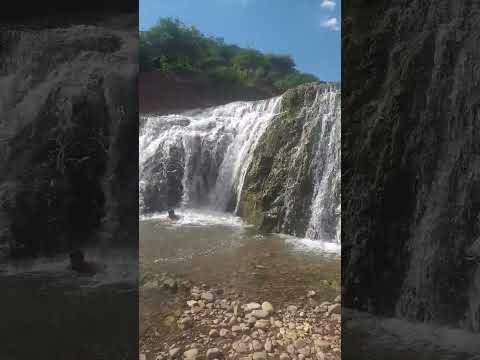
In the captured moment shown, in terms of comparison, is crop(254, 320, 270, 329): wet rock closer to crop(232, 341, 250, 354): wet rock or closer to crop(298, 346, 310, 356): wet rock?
crop(232, 341, 250, 354): wet rock

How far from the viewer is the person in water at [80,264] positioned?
59.6 inches

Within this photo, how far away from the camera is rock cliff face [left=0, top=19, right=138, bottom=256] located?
1.50 metres

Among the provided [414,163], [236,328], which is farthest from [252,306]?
[414,163]

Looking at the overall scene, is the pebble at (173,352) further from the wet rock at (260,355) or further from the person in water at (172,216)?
the person in water at (172,216)

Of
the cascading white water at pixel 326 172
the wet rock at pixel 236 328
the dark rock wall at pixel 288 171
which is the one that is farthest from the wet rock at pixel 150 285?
the cascading white water at pixel 326 172

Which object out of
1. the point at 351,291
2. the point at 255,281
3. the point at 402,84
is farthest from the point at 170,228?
the point at 402,84

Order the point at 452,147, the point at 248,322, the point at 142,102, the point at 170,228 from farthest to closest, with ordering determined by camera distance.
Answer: the point at 142,102 → the point at 170,228 → the point at 248,322 → the point at 452,147

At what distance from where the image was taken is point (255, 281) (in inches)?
81.7

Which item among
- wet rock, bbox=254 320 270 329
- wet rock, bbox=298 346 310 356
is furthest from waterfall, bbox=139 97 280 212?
wet rock, bbox=298 346 310 356

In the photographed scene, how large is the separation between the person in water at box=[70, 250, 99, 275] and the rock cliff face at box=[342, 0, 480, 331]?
1.33 meters

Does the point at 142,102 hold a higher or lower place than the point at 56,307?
higher

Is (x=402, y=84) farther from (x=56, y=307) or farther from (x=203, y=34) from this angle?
(x=56, y=307)

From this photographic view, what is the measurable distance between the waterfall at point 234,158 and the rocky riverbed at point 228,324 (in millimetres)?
572

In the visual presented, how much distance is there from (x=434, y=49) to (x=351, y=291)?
1266mm
